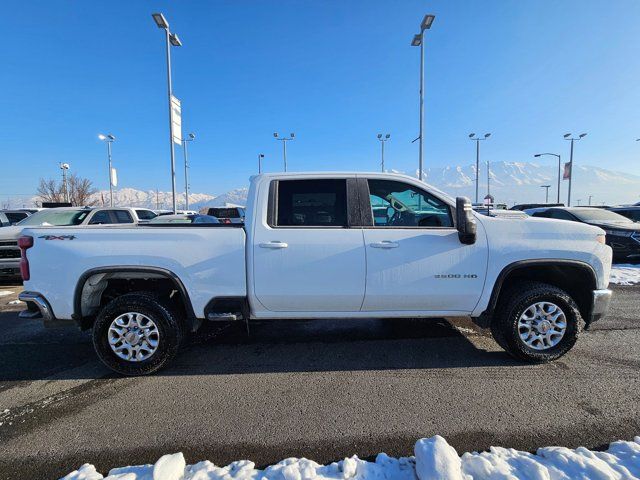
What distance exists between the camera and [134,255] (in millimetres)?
3279

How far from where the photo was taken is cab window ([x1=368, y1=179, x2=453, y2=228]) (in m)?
3.52

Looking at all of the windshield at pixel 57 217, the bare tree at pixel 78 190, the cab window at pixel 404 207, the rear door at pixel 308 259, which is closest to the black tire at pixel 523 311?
the cab window at pixel 404 207

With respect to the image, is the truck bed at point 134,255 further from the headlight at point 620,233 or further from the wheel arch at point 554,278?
the headlight at point 620,233

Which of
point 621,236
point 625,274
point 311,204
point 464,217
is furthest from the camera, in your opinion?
point 621,236

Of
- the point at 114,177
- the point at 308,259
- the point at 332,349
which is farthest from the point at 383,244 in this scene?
the point at 114,177

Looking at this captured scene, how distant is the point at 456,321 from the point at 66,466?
180 inches

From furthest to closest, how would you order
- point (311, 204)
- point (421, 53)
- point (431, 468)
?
1. point (421, 53)
2. point (311, 204)
3. point (431, 468)

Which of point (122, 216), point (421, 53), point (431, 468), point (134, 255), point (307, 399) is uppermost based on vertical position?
point (421, 53)

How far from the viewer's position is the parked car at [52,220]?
760cm

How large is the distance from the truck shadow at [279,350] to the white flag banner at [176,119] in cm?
1204

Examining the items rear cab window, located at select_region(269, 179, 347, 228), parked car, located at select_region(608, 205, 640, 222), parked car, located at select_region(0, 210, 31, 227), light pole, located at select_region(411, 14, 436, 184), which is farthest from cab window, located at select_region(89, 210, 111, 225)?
parked car, located at select_region(608, 205, 640, 222)

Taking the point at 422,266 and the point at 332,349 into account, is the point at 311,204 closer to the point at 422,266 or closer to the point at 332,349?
the point at 422,266

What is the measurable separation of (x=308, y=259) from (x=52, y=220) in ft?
28.5

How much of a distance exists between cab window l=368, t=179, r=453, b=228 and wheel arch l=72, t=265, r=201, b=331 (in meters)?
2.05
